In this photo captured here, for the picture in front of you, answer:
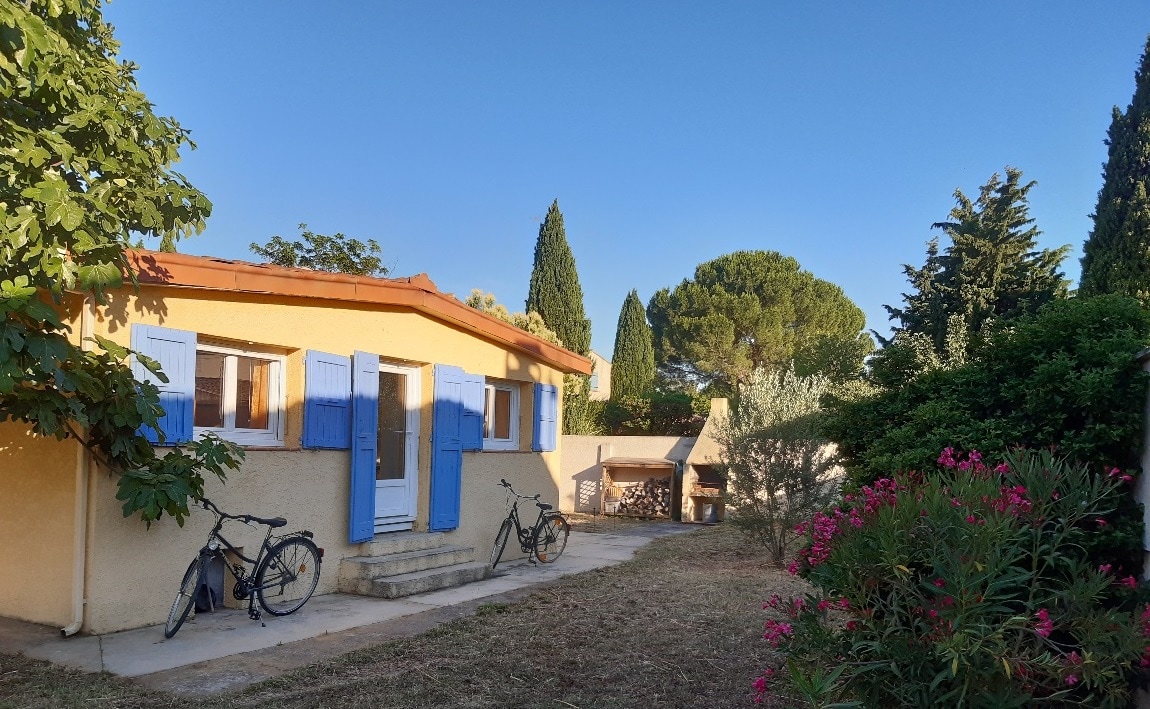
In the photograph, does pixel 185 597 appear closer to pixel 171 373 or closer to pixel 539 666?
pixel 171 373

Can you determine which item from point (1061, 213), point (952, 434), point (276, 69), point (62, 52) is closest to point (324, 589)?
point (62, 52)

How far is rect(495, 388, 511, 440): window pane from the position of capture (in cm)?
1081

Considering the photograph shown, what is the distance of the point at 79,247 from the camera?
15.9 feet

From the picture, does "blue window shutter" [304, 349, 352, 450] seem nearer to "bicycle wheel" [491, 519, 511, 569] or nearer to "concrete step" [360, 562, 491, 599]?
"concrete step" [360, 562, 491, 599]

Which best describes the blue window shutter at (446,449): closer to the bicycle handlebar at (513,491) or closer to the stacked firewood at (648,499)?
the bicycle handlebar at (513,491)

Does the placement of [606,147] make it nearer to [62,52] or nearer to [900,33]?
[900,33]

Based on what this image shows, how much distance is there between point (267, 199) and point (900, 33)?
1317 cm

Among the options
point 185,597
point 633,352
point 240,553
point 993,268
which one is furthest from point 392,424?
point 633,352

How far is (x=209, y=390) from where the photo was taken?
6.92 meters

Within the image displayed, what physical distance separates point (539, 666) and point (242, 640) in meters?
2.31

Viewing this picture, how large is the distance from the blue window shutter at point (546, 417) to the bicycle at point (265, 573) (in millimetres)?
4227

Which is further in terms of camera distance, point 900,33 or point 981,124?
point 981,124

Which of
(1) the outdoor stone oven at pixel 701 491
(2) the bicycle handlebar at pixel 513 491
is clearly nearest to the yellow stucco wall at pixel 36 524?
(2) the bicycle handlebar at pixel 513 491

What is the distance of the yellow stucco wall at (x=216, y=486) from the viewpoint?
5.85 meters
